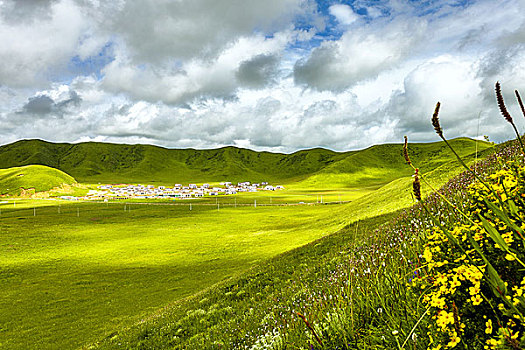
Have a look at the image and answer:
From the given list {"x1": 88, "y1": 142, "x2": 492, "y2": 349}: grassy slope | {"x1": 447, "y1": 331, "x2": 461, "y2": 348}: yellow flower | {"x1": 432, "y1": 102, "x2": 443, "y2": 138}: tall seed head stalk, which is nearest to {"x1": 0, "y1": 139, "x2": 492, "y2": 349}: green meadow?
{"x1": 432, "y1": 102, "x2": 443, "y2": 138}: tall seed head stalk

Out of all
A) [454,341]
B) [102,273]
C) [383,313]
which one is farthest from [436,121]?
[102,273]

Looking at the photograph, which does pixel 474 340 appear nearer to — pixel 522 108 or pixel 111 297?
pixel 522 108

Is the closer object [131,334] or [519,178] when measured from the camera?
[519,178]

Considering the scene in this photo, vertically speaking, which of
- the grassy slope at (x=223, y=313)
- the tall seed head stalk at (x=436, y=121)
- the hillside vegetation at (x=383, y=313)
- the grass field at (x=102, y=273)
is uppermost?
the tall seed head stalk at (x=436, y=121)

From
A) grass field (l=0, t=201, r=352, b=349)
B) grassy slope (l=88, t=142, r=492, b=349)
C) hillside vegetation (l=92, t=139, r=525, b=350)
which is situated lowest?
grass field (l=0, t=201, r=352, b=349)

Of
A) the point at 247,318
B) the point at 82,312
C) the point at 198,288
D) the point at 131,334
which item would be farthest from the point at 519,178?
the point at 82,312

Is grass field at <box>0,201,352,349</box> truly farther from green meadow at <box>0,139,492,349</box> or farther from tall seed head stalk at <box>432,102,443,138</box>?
tall seed head stalk at <box>432,102,443,138</box>

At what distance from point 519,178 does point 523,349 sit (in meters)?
2.45

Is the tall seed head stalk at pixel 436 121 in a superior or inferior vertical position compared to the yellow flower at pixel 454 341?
superior

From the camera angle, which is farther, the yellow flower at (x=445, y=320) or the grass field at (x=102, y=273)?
the grass field at (x=102, y=273)

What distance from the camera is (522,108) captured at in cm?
222

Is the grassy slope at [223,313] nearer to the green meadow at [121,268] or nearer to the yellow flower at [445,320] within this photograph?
the green meadow at [121,268]

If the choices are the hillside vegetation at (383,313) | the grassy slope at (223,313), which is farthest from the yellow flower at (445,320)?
the grassy slope at (223,313)

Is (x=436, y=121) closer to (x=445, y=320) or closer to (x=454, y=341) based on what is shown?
(x=445, y=320)
